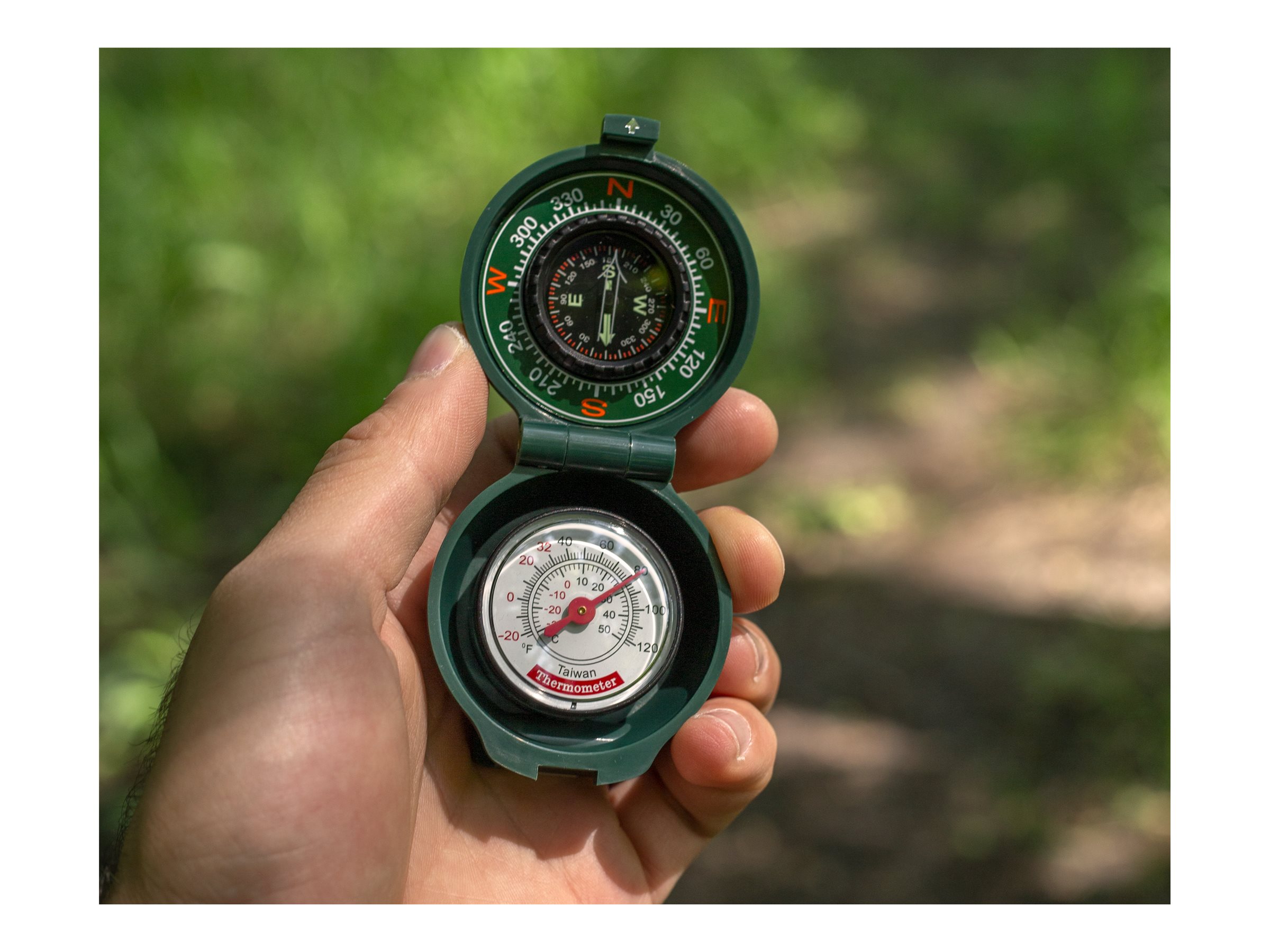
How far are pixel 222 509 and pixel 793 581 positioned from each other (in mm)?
2185

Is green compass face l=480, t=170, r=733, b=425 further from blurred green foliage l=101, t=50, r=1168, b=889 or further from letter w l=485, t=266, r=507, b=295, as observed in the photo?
blurred green foliage l=101, t=50, r=1168, b=889

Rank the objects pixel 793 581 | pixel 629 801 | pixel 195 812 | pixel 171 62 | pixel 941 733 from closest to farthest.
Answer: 1. pixel 195 812
2. pixel 629 801
3. pixel 941 733
4. pixel 793 581
5. pixel 171 62

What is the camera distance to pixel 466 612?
2006 mm

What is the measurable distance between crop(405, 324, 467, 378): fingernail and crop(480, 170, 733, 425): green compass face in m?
0.07

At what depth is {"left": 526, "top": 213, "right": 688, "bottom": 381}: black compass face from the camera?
6.59 feet

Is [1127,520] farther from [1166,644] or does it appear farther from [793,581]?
[793,581]

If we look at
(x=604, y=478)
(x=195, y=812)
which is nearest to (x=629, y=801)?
(x=604, y=478)

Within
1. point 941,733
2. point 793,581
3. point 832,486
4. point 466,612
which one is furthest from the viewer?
point 832,486

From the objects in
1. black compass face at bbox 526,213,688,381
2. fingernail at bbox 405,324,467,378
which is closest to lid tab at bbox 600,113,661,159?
black compass face at bbox 526,213,688,381

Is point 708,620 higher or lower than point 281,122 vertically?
lower

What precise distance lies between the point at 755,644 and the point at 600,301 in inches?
33.3

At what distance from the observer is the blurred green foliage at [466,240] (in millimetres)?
3680

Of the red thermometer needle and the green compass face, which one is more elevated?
the green compass face

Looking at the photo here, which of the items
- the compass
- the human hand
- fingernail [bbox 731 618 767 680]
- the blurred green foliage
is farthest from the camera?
the blurred green foliage
